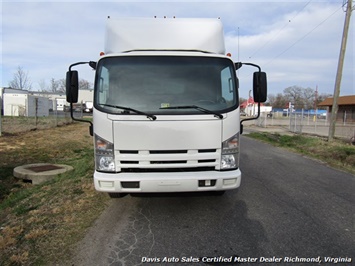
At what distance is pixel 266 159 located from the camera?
383 inches

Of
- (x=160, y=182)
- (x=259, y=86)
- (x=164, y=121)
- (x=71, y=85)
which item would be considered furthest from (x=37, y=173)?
(x=259, y=86)

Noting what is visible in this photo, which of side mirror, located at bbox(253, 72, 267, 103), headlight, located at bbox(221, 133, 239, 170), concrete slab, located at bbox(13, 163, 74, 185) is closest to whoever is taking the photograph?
headlight, located at bbox(221, 133, 239, 170)

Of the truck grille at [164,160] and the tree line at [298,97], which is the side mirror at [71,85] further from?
the tree line at [298,97]

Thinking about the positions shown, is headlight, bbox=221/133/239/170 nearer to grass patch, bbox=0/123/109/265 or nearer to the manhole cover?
grass patch, bbox=0/123/109/265

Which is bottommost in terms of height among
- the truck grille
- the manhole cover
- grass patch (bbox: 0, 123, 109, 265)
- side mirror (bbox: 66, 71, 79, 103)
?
grass patch (bbox: 0, 123, 109, 265)

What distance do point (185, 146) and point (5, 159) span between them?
7404 millimetres

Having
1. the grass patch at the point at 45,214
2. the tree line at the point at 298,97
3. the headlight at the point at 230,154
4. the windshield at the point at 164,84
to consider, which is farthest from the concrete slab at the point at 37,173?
the tree line at the point at 298,97

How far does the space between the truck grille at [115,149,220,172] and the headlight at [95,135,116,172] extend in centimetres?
9

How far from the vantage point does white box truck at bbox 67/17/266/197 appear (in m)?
3.75

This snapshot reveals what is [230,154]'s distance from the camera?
3.94 meters

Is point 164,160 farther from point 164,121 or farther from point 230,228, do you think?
point 230,228

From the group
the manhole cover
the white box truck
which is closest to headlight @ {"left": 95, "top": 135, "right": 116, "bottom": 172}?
the white box truck

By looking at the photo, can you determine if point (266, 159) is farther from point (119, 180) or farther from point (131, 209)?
point (119, 180)

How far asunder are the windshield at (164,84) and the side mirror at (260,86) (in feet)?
1.67
